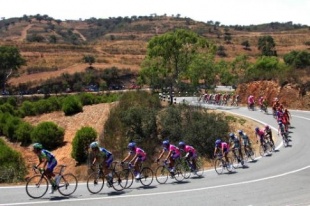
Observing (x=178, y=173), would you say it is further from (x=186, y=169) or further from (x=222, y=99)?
(x=222, y=99)

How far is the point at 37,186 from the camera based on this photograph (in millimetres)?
13477

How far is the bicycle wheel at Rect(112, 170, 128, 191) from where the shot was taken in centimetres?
1450

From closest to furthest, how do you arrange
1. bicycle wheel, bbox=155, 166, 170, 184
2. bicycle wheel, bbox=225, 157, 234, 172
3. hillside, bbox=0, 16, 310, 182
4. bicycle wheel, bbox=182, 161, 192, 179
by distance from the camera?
bicycle wheel, bbox=155, 166, 170, 184
bicycle wheel, bbox=182, 161, 192, 179
bicycle wheel, bbox=225, 157, 234, 172
hillside, bbox=0, 16, 310, 182

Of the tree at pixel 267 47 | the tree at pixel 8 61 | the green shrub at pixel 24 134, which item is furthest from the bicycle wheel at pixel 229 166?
the tree at pixel 267 47

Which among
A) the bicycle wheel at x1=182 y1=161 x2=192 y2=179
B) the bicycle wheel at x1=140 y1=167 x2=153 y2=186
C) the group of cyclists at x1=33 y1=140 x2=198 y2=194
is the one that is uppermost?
the group of cyclists at x1=33 y1=140 x2=198 y2=194

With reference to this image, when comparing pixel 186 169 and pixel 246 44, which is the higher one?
pixel 186 169

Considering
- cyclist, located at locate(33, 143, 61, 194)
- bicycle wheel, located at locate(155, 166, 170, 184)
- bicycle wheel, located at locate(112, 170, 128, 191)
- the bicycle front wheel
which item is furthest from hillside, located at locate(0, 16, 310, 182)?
cyclist, located at locate(33, 143, 61, 194)

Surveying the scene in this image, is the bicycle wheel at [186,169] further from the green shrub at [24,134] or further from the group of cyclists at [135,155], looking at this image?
the green shrub at [24,134]

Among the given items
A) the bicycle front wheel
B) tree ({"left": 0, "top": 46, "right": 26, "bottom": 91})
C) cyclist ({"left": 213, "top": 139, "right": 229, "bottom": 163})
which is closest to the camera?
the bicycle front wheel

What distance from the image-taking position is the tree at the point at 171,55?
41469 mm

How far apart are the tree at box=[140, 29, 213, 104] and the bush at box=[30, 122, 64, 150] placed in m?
11.6

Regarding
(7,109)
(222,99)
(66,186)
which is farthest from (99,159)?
(7,109)

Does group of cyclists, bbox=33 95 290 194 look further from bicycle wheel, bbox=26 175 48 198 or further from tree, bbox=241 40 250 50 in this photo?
tree, bbox=241 40 250 50

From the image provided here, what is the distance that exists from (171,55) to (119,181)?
95.4ft
